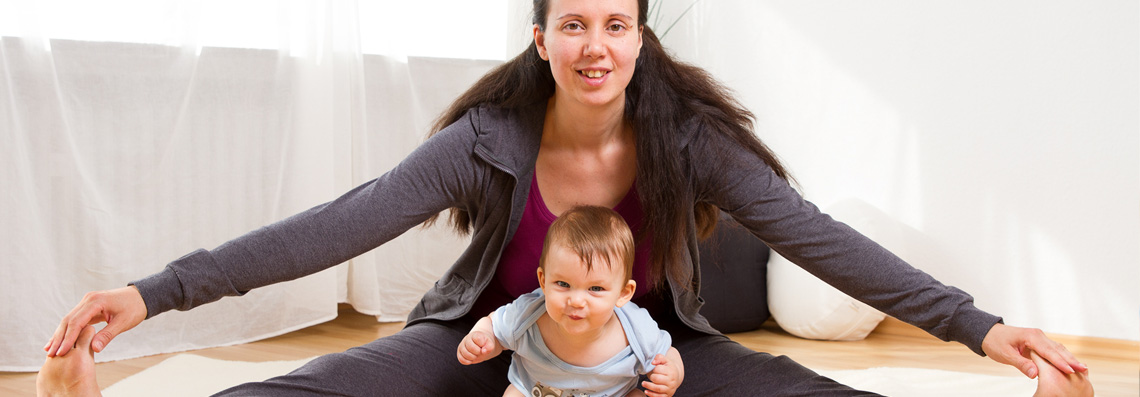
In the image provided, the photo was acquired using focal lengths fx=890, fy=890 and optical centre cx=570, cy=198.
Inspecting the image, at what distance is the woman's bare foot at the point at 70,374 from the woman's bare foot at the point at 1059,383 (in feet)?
4.21

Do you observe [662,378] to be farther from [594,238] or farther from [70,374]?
[70,374]

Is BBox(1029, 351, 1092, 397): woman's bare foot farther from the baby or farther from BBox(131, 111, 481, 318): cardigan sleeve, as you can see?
BBox(131, 111, 481, 318): cardigan sleeve

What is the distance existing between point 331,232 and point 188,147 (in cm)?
139

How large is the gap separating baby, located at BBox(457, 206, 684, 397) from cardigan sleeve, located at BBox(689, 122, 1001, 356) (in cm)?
22

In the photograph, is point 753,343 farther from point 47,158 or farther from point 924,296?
point 47,158

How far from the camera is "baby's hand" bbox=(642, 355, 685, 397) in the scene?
4.72ft

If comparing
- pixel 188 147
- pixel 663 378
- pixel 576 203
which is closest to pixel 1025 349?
pixel 663 378

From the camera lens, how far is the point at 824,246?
1.47 m

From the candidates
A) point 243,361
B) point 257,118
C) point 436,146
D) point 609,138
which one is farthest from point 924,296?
point 257,118

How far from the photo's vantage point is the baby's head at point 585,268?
1.40 meters

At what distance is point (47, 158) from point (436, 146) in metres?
1.40

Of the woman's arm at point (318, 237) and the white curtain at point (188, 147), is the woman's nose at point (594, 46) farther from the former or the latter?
the white curtain at point (188, 147)

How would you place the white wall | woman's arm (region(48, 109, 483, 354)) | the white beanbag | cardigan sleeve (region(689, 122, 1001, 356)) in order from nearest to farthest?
woman's arm (region(48, 109, 483, 354)) < cardigan sleeve (region(689, 122, 1001, 356)) < the white wall < the white beanbag

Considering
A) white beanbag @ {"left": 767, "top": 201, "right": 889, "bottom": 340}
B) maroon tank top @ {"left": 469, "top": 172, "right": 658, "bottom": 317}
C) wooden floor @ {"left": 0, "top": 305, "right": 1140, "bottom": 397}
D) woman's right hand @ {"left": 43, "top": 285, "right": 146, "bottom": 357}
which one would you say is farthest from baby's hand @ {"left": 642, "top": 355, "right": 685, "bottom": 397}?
white beanbag @ {"left": 767, "top": 201, "right": 889, "bottom": 340}
